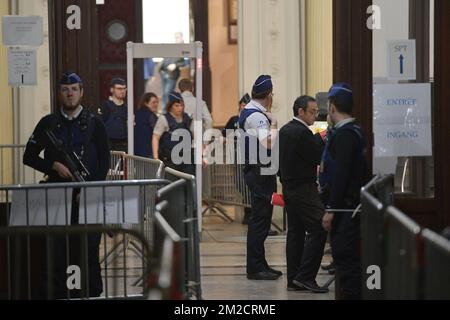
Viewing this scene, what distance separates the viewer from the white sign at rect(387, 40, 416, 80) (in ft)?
36.3

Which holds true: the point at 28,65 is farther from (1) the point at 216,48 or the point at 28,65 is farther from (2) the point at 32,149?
A: (1) the point at 216,48

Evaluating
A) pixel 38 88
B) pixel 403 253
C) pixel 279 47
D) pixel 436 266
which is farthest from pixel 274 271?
pixel 436 266

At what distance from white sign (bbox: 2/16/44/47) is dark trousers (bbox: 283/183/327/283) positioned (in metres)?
2.77

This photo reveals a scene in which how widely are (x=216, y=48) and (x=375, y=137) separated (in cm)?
1449

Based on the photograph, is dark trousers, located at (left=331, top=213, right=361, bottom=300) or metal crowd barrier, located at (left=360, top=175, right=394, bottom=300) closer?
metal crowd barrier, located at (left=360, top=175, right=394, bottom=300)

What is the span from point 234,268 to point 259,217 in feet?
3.61

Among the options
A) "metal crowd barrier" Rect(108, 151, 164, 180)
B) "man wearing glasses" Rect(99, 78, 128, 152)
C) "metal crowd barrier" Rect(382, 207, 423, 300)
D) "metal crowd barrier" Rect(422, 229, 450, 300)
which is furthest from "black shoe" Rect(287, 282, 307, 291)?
"man wearing glasses" Rect(99, 78, 128, 152)

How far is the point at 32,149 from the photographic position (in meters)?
10.2

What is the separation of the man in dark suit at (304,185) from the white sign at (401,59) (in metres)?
0.85

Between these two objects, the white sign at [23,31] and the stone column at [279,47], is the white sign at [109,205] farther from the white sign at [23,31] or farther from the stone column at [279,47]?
the stone column at [279,47]

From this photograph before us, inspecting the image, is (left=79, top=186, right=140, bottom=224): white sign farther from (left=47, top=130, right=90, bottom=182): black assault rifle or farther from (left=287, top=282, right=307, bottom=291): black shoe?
(left=287, top=282, right=307, bottom=291): black shoe
